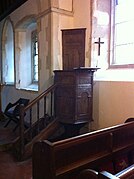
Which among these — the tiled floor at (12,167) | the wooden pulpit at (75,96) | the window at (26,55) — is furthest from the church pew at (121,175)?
the window at (26,55)

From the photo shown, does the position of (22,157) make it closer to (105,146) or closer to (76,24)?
(105,146)

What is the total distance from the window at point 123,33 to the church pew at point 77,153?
71.1 inches

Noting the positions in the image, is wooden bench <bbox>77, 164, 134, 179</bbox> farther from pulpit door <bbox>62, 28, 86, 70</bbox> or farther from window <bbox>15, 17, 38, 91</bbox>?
window <bbox>15, 17, 38, 91</bbox>

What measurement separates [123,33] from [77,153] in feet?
8.57

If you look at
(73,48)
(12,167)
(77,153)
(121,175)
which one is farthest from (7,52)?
(121,175)

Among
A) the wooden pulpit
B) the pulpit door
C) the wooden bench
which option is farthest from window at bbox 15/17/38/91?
the wooden bench

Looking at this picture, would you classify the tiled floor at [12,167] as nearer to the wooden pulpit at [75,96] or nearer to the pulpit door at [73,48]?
the wooden pulpit at [75,96]

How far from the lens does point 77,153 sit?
167 cm

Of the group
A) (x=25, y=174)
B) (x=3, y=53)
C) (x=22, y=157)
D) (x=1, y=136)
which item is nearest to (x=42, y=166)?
(x=25, y=174)

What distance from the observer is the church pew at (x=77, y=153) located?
1.56m

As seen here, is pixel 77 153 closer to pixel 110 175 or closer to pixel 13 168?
pixel 110 175

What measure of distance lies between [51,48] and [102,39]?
951mm

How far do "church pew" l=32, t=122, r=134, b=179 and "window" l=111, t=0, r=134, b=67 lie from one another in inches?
71.1

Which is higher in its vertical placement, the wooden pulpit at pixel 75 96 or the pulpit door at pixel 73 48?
the pulpit door at pixel 73 48
